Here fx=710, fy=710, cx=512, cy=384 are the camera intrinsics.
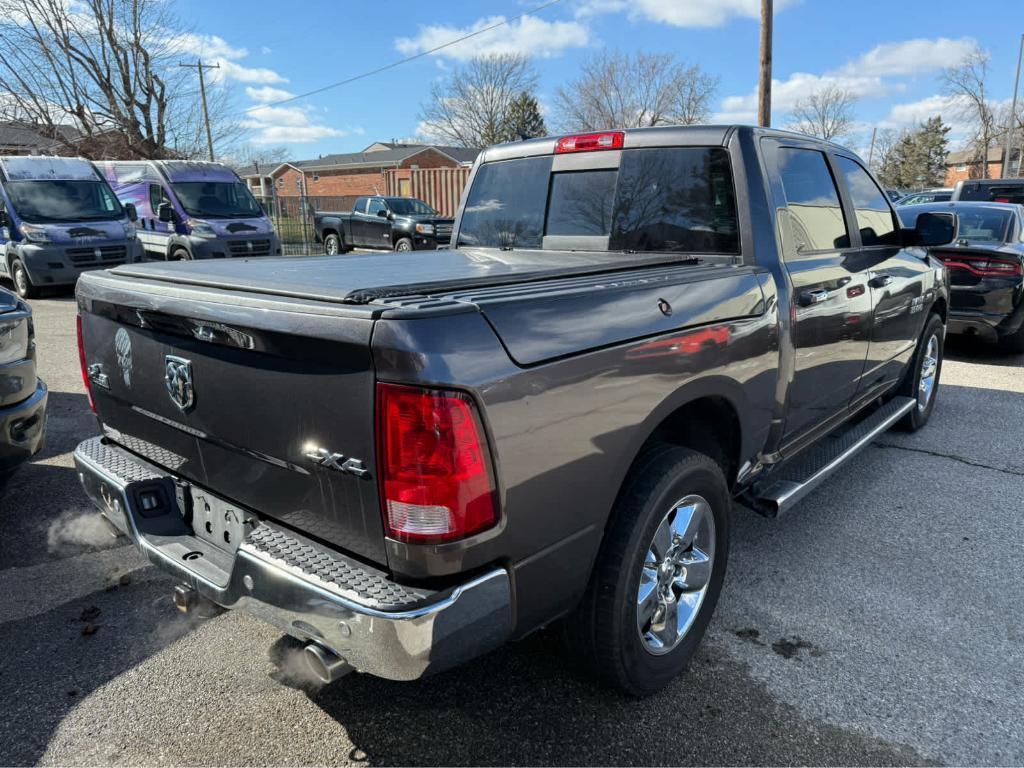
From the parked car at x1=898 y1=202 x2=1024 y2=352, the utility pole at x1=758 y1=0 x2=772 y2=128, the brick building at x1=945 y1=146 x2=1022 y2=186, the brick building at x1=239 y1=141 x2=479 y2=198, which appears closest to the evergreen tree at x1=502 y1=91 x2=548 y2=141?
the brick building at x1=239 y1=141 x2=479 y2=198

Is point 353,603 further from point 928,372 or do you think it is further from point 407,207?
point 407,207

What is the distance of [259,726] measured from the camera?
7.69ft

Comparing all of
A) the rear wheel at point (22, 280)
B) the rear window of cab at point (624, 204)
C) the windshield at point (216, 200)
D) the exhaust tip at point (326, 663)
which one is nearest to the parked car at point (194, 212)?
the windshield at point (216, 200)

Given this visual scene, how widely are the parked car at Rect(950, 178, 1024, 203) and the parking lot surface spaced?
12.6 metres

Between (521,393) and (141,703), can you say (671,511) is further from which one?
(141,703)

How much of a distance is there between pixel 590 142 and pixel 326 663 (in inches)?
106

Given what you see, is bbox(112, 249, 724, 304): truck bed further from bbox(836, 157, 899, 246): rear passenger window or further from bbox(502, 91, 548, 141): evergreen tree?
bbox(502, 91, 548, 141): evergreen tree

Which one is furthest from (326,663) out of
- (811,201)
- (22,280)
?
(22,280)

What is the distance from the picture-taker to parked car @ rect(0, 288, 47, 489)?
138 inches

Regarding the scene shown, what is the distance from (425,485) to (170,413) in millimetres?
1153

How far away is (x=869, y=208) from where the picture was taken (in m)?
4.10

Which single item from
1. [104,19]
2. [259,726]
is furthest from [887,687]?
[104,19]

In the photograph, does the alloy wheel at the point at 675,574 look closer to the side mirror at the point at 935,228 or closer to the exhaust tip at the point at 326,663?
the exhaust tip at the point at 326,663

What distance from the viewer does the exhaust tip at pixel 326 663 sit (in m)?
1.82
